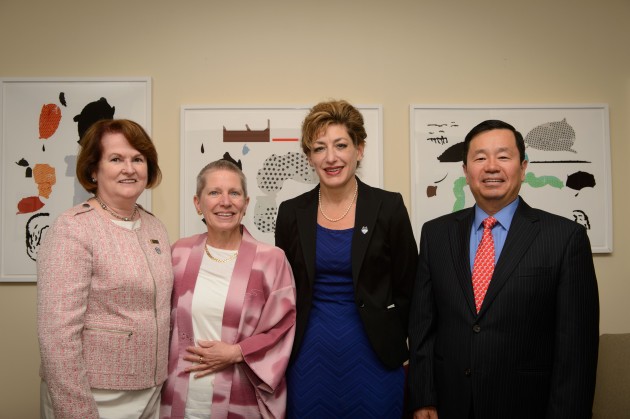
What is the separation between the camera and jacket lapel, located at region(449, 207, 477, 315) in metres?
1.76

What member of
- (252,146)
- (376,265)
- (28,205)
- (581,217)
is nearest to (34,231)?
(28,205)

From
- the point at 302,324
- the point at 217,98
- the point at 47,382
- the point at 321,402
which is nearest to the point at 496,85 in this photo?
the point at 217,98

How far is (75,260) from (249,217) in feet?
4.44

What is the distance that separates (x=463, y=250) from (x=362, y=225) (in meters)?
0.45

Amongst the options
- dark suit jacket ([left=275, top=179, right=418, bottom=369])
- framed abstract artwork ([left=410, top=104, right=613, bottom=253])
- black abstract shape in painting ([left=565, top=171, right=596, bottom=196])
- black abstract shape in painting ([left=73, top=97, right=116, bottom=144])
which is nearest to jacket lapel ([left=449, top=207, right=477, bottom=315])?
dark suit jacket ([left=275, top=179, right=418, bottom=369])

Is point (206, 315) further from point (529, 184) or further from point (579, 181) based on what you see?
point (579, 181)

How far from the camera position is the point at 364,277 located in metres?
2.03

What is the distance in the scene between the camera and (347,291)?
2.04m

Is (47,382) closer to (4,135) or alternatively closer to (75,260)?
(75,260)

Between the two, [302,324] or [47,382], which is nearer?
[47,382]

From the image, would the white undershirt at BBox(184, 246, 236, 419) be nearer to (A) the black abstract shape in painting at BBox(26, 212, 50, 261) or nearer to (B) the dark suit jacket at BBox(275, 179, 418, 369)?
(B) the dark suit jacket at BBox(275, 179, 418, 369)

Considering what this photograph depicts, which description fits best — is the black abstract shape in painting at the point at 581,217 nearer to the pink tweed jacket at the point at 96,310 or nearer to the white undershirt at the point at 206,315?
the white undershirt at the point at 206,315

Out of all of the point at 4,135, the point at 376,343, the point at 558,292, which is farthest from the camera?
the point at 4,135

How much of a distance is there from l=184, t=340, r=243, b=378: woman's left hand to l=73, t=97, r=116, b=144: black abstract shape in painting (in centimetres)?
Result: 168
